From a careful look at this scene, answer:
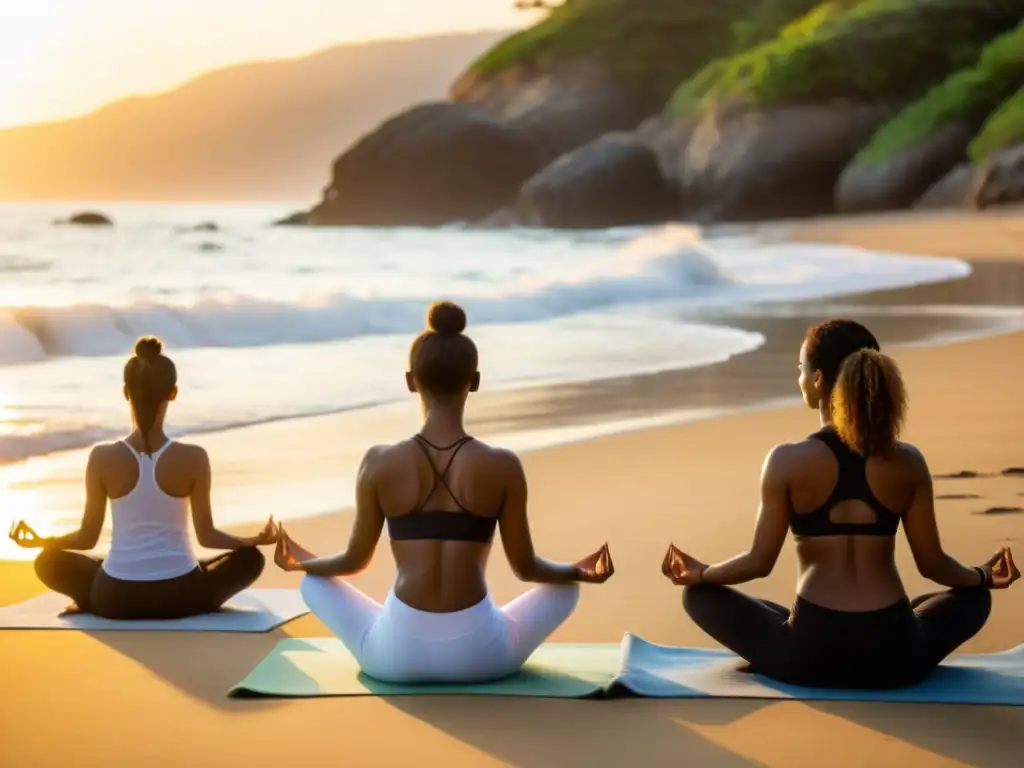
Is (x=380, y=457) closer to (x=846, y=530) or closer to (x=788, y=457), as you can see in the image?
(x=788, y=457)

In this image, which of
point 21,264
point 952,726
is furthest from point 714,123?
point 952,726

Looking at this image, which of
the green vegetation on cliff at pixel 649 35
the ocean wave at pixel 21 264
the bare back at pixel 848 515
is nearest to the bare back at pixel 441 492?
the bare back at pixel 848 515

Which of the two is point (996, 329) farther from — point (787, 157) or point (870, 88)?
point (870, 88)

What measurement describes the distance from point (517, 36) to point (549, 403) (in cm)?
6492

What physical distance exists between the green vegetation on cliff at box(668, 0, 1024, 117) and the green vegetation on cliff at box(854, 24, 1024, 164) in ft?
13.1

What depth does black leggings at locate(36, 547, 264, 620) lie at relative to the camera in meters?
5.25

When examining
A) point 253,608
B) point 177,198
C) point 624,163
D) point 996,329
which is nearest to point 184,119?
point 177,198

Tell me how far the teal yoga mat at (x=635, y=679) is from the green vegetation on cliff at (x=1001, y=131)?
3568cm

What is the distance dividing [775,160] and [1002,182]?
1244cm

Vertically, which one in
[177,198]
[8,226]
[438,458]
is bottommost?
[438,458]

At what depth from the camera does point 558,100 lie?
66062 millimetres

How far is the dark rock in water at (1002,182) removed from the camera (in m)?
35.4

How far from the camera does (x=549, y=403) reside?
33.4ft

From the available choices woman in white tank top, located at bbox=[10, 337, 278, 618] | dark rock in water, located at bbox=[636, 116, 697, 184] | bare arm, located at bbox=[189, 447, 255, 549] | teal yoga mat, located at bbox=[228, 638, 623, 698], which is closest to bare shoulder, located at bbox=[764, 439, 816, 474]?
teal yoga mat, located at bbox=[228, 638, 623, 698]
